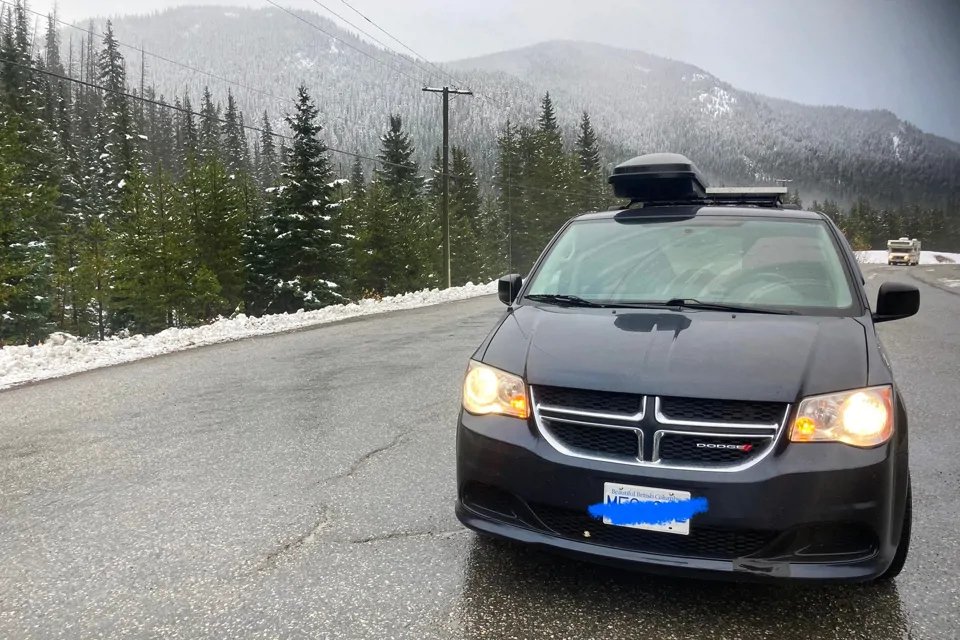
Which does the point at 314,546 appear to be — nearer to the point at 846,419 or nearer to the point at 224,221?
the point at 846,419

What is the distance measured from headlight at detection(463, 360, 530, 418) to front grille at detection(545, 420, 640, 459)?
17 centimetres

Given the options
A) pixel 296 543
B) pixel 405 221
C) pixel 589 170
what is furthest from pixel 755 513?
pixel 589 170

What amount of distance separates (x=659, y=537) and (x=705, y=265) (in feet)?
6.05

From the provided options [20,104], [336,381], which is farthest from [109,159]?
[336,381]

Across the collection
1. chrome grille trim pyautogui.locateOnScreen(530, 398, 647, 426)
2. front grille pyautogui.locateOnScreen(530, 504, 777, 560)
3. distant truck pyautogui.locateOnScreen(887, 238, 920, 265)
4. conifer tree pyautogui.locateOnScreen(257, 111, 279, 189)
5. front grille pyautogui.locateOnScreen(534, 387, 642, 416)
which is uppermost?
conifer tree pyautogui.locateOnScreen(257, 111, 279, 189)

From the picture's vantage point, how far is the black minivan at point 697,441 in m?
2.37

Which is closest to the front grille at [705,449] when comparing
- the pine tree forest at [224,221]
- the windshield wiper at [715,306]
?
the windshield wiper at [715,306]

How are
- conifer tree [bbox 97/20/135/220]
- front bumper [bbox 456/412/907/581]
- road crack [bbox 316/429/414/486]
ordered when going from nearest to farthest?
front bumper [bbox 456/412/907/581] < road crack [bbox 316/429/414/486] < conifer tree [bbox 97/20/135/220]

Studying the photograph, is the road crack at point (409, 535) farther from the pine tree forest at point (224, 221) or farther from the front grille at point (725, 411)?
the pine tree forest at point (224, 221)

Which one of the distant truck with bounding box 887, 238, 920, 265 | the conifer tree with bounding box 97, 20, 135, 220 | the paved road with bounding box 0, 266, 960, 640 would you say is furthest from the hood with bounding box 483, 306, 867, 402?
the distant truck with bounding box 887, 238, 920, 265

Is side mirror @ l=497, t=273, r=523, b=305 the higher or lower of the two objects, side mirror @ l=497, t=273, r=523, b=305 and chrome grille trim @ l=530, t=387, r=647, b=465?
the higher

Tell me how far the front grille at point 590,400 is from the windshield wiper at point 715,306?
106cm

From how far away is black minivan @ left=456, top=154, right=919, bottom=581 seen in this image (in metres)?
2.37

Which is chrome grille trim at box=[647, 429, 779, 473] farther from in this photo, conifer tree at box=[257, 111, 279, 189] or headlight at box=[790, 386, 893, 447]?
conifer tree at box=[257, 111, 279, 189]
